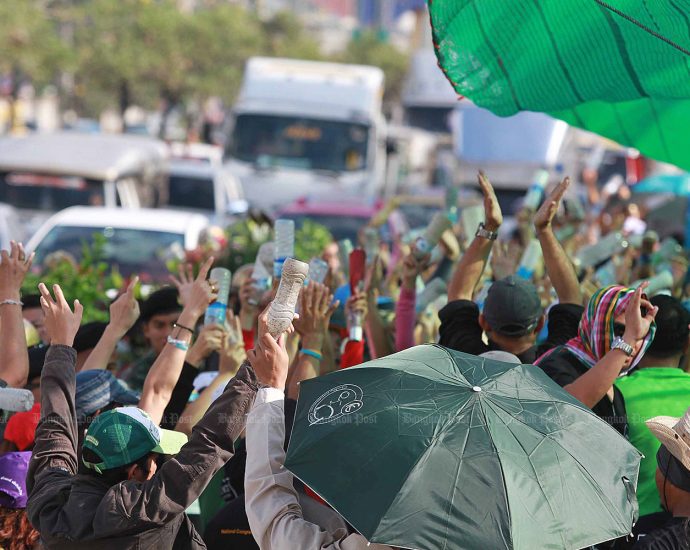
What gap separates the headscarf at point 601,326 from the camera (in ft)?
12.8

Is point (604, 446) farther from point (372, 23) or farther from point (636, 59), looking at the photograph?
point (372, 23)

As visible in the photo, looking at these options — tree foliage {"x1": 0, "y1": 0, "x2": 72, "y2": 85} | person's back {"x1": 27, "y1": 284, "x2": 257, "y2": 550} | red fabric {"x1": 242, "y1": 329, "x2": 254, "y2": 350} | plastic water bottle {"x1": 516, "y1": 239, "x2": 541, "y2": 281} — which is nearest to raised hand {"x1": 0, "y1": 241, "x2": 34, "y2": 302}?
person's back {"x1": 27, "y1": 284, "x2": 257, "y2": 550}

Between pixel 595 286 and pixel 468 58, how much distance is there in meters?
2.47

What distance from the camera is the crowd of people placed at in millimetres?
3201

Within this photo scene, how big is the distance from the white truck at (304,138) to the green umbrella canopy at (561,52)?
1341 cm

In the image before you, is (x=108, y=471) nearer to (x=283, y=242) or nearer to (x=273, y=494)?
(x=273, y=494)

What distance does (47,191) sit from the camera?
15.2 metres

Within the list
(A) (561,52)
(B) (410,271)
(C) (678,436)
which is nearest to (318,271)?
(B) (410,271)

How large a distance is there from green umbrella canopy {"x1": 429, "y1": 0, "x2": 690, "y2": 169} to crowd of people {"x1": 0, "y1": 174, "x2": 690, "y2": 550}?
0.43 metres

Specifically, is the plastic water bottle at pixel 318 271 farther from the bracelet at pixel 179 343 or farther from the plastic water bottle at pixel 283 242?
the bracelet at pixel 179 343

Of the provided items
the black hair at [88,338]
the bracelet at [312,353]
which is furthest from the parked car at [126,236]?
the bracelet at [312,353]

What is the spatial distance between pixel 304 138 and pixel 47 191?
5.05 meters

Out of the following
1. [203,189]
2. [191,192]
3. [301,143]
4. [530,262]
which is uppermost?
[530,262]

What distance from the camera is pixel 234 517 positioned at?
3.92 metres
